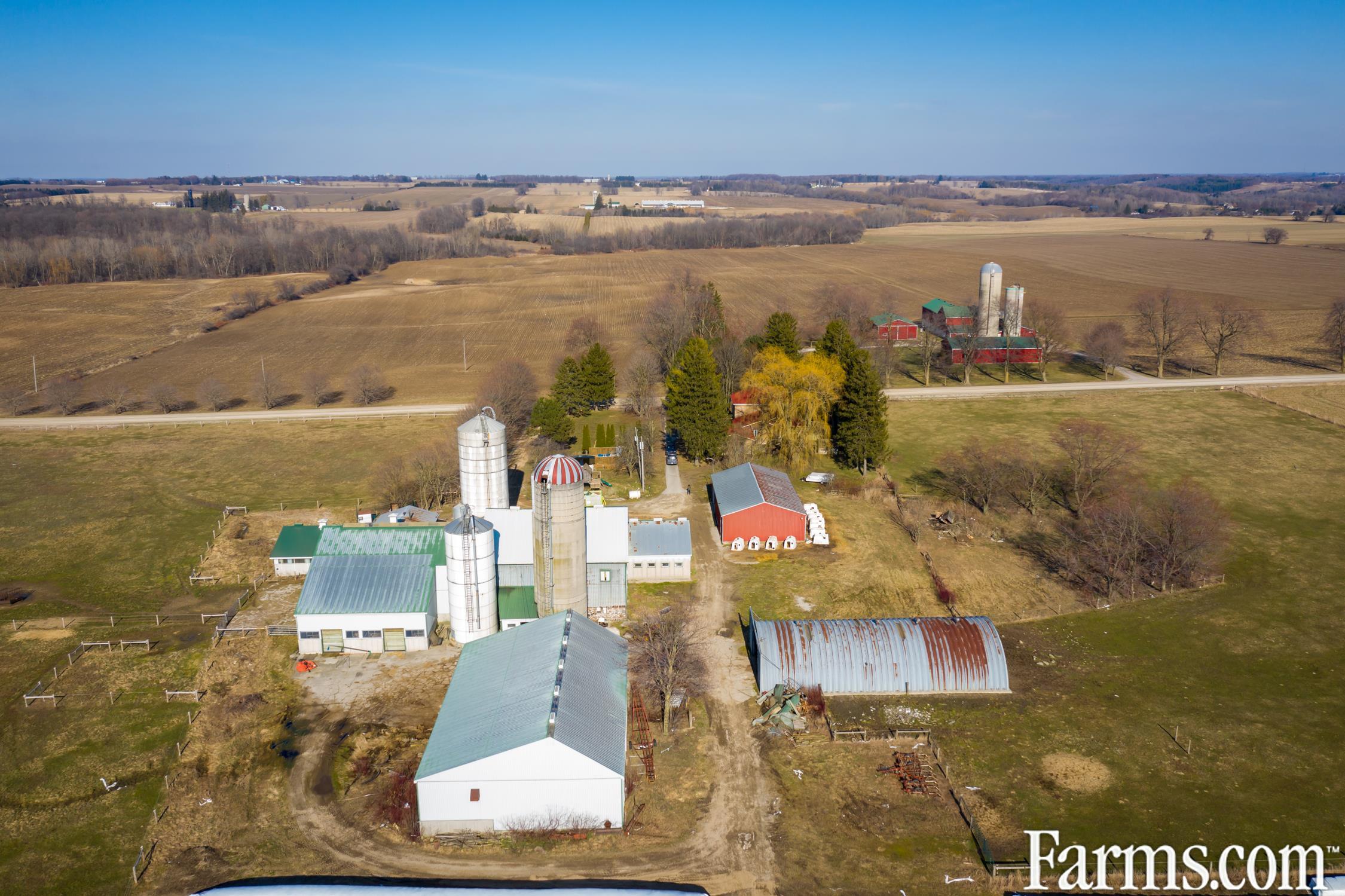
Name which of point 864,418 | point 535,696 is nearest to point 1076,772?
point 535,696

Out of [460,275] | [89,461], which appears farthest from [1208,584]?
[460,275]

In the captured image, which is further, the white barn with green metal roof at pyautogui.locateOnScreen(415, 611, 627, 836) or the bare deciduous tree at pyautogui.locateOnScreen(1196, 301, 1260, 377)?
the bare deciduous tree at pyautogui.locateOnScreen(1196, 301, 1260, 377)

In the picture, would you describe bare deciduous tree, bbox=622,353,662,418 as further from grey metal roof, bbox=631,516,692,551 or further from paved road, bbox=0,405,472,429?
grey metal roof, bbox=631,516,692,551

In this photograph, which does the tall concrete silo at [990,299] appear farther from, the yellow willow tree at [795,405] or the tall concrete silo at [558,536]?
the tall concrete silo at [558,536]

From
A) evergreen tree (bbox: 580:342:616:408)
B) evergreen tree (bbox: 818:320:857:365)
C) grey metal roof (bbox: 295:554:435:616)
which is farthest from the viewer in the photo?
evergreen tree (bbox: 580:342:616:408)

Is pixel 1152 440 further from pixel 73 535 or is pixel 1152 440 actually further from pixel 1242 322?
pixel 73 535

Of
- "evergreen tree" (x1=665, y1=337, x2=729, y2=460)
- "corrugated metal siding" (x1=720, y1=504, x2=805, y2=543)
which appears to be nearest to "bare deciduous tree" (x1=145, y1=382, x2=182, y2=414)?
"evergreen tree" (x1=665, y1=337, x2=729, y2=460)

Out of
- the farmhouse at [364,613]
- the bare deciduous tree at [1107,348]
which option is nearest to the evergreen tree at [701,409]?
the farmhouse at [364,613]
